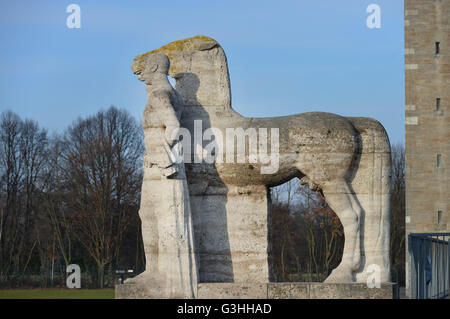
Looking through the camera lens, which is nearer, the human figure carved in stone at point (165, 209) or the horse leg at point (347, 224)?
the human figure carved in stone at point (165, 209)

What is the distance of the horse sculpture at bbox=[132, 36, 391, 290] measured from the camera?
1068cm

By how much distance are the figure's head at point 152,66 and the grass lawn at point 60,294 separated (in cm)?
1647

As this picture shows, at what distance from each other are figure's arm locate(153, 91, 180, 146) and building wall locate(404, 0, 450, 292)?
21587mm

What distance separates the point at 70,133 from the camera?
41.3 meters

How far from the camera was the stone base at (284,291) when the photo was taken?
33.5 feet

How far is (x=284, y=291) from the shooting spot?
10.3 m

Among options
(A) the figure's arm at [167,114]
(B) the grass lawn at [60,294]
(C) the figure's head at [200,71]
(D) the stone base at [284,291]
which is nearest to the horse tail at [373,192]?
(D) the stone base at [284,291]

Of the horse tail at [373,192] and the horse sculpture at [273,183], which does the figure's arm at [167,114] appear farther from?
the horse tail at [373,192]

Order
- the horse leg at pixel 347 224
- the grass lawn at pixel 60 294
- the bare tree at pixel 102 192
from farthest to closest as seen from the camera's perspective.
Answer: the bare tree at pixel 102 192, the grass lawn at pixel 60 294, the horse leg at pixel 347 224

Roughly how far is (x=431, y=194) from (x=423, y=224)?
1213 mm

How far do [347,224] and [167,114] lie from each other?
109 inches

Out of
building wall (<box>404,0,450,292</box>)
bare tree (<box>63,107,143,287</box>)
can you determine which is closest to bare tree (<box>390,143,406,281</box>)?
building wall (<box>404,0,450,292</box>)
